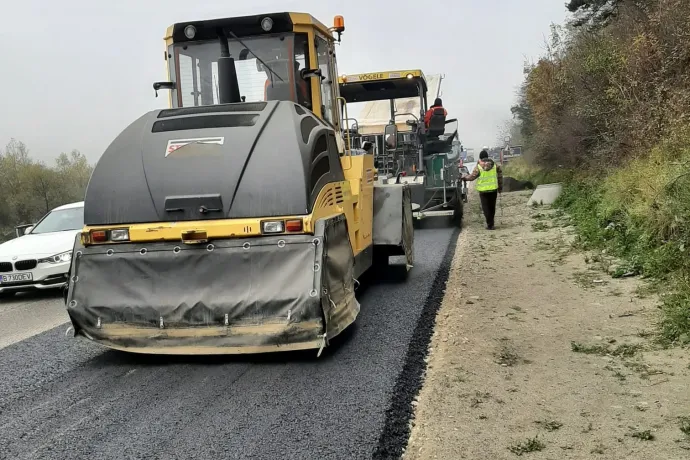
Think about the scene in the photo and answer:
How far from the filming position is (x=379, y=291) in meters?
7.67

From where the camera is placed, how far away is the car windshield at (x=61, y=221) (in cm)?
1016

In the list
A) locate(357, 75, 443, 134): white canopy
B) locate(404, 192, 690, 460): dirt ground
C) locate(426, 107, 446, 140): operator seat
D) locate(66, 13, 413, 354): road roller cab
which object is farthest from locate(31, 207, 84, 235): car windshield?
locate(426, 107, 446, 140): operator seat

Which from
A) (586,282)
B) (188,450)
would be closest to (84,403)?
(188,450)

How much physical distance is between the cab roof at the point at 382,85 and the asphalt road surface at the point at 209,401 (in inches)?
335

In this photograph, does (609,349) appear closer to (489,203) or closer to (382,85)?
(489,203)

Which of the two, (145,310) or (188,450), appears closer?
(188,450)

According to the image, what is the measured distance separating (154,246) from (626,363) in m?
3.52

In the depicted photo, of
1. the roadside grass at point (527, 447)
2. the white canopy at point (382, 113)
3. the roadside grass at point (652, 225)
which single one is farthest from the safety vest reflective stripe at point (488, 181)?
the roadside grass at point (527, 447)

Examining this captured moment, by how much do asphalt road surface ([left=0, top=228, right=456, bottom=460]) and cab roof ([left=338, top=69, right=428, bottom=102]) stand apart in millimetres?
8514

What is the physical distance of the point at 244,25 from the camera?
6.48 metres

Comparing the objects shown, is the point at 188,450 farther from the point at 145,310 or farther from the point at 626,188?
the point at 626,188

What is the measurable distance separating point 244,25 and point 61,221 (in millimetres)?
5494

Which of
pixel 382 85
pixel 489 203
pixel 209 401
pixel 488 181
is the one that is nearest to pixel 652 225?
pixel 488 181

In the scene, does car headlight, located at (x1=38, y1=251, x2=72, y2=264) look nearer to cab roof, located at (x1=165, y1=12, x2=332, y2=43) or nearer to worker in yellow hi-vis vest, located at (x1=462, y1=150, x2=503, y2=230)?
cab roof, located at (x1=165, y1=12, x2=332, y2=43)
